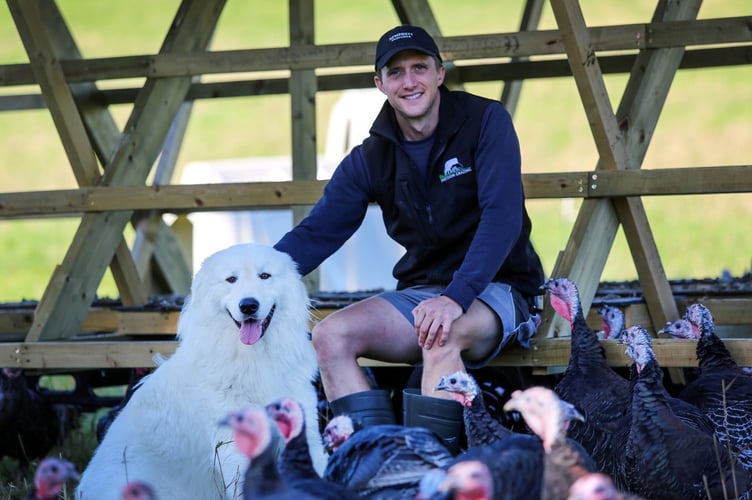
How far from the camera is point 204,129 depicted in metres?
30.3

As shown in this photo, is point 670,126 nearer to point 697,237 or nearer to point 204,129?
point 697,237

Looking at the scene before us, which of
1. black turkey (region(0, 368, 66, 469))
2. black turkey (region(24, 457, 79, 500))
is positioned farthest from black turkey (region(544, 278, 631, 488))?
black turkey (region(0, 368, 66, 469))

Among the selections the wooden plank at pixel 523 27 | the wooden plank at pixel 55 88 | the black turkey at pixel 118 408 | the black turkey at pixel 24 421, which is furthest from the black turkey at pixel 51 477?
the wooden plank at pixel 523 27

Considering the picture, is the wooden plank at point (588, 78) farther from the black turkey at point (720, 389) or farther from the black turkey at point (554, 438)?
the black turkey at point (554, 438)

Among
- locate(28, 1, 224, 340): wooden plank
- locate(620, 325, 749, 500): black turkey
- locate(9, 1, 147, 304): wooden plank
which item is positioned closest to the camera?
locate(620, 325, 749, 500): black turkey

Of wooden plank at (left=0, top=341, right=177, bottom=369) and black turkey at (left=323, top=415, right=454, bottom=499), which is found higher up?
wooden plank at (left=0, top=341, right=177, bottom=369)

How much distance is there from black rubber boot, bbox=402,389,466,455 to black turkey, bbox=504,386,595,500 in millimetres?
1444

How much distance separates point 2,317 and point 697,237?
51.9 feet

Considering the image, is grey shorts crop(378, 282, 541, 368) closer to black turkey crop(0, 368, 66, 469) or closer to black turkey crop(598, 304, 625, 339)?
black turkey crop(598, 304, 625, 339)

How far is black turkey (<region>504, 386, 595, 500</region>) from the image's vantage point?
10.6ft

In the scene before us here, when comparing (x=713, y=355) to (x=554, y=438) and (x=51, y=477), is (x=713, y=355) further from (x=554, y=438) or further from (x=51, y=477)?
(x=51, y=477)

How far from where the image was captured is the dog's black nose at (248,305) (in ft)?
15.5

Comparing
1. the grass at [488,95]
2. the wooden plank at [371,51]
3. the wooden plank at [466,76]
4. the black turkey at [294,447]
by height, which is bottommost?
the black turkey at [294,447]

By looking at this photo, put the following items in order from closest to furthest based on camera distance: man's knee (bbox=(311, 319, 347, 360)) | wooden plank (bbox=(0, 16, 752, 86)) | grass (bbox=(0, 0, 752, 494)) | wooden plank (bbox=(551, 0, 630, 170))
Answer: man's knee (bbox=(311, 319, 347, 360)) → wooden plank (bbox=(551, 0, 630, 170)) → wooden plank (bbox=(0, 16, 752, 86)) → grass (bbox=(0, 0, 752, 494))
